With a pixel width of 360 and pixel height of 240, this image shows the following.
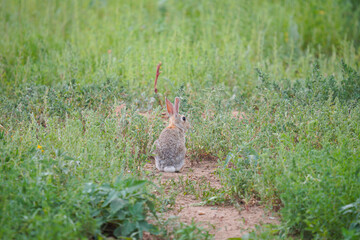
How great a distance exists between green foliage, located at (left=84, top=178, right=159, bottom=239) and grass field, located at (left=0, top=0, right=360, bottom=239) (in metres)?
0.01

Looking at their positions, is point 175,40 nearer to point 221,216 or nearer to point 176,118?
point 176,118

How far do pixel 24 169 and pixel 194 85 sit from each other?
3960mm

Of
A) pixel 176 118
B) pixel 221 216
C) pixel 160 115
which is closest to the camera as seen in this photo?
pixel 221 216

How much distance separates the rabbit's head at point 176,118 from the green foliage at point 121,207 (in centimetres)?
230

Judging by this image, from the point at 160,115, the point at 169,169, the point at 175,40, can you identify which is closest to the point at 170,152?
the point at 169,169

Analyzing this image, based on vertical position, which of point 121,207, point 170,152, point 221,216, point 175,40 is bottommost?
point 221,216

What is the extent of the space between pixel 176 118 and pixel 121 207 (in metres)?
2.64

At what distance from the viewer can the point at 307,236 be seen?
378 cm

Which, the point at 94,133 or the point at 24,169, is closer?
the point at 24,169

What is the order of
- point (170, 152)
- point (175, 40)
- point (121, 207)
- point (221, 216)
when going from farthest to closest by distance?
point (175, 40) < point (170, 152) < point (221, 216) < point (121, 207)

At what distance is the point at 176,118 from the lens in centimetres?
599

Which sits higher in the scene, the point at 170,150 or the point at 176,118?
the point at 176,118

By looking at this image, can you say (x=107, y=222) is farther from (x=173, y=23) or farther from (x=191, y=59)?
(x=173, y=23)

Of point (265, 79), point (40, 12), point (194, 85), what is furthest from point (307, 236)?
point (40, 12)
